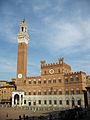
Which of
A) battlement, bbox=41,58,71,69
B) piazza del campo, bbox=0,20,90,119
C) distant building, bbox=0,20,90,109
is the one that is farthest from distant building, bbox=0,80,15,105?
battlement, bbox=41,58,71,69

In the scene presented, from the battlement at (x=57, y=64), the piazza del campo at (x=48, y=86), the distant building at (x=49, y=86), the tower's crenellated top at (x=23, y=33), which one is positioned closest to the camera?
the piazza del campo at (x=48, y=86)

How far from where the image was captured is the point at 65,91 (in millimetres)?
62656

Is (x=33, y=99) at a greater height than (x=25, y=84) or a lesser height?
lesser

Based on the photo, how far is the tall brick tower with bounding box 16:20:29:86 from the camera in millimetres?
69938

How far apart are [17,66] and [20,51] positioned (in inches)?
225

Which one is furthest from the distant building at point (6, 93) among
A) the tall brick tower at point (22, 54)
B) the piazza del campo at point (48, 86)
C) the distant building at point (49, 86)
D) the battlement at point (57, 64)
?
the battlement at point (57, 64)

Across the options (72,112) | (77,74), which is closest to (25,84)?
(77,74)

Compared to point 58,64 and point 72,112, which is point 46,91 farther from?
point 72,112

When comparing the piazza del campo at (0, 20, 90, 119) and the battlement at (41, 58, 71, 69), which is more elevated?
the battlement at (41, 58, 71, 69)

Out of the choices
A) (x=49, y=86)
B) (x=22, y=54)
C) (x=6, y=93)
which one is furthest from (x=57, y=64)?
(x=6, y=93)

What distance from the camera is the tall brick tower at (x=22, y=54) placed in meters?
69.9

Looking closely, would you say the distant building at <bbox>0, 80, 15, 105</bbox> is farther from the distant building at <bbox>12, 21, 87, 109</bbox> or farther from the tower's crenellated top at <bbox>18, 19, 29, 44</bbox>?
the tower's crenellated top at <bbox>18, 19, 29, 44</bbox>

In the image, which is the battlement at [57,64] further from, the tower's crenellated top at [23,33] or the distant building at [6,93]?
the distant building at [6,93]

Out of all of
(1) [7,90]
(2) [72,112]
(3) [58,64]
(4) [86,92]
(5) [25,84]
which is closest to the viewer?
(2) [72,112]
